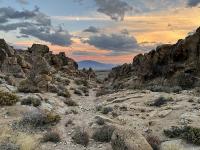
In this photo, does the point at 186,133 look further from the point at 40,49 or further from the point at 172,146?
the point at 40,49

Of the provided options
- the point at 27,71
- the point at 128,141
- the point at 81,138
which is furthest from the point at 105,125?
the point at 27,71

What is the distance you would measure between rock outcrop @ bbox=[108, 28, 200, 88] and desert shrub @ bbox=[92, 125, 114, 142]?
20.2 m

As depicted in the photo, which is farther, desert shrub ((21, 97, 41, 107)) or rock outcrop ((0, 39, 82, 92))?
rock outcrop ((0, 39, 82, 92))

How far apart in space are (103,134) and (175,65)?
92.4 feet

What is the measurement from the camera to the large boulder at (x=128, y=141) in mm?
16266

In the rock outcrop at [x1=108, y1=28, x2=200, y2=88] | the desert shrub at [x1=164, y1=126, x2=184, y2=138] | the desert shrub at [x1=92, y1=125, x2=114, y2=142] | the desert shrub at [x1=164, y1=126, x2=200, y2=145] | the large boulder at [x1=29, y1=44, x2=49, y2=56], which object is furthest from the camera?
the large boulder at [x1=29, y1=44, x2=49, y2=56]

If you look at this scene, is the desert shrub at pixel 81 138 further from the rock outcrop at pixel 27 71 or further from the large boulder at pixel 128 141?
the rock outcrop at pixel 27 71

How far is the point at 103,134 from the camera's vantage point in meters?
19.3

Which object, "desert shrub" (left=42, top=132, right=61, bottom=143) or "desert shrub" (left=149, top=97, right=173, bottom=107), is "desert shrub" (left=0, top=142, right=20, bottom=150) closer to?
"desert shrub" (left=42, top=132, right=61, bottom=143)

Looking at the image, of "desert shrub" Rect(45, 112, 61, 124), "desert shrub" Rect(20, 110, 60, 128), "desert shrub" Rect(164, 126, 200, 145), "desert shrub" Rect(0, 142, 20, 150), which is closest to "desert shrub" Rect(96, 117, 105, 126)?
"desert shrub" Rect(45, 112, 61, 124)

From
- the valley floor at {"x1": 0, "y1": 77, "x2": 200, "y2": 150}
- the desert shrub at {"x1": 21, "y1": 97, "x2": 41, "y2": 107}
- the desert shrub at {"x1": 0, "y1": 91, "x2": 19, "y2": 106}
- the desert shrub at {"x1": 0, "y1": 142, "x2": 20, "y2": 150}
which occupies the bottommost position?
the valley floor at {"x1": 0, "y1": 77, "x2": 200, "y2": 150}

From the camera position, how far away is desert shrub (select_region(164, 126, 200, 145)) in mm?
18291

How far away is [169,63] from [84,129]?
28585 mm

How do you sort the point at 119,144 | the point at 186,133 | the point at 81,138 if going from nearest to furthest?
the point at 119,144 → the point at 186,133 → the point at 81,138
